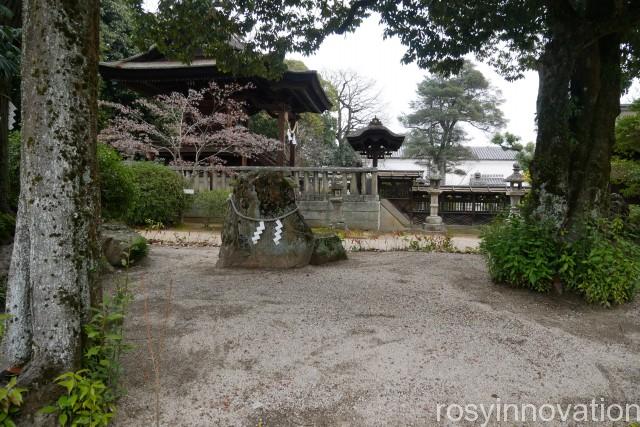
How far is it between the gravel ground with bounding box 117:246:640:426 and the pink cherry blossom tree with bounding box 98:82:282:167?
29.3 ft

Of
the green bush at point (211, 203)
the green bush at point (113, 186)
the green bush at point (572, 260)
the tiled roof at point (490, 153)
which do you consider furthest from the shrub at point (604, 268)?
the tiled roof at point (490, 153)

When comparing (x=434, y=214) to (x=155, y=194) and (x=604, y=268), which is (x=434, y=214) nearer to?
(x=155, y=194)

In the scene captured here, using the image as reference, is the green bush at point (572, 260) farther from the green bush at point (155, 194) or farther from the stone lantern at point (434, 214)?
the green bush at point (155, 194)

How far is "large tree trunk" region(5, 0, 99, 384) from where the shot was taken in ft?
6.55

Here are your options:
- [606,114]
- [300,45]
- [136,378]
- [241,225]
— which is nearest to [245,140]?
[300,45]

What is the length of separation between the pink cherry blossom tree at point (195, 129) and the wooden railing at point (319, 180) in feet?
3.25

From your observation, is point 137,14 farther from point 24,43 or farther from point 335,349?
point 335,349

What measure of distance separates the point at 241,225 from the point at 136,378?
3094mm

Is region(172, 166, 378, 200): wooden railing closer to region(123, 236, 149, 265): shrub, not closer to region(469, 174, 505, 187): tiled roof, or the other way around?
region(123, 236, 149, 265): shrub

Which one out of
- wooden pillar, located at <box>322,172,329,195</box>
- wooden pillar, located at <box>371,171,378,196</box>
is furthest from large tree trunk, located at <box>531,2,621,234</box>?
wooden pillar, located at <box>322,172,329,195</box>

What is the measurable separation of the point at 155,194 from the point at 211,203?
1.46m

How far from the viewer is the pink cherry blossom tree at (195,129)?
42.2 ft

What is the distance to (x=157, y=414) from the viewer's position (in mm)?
2123

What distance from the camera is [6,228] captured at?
4578 millimetres
